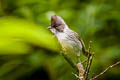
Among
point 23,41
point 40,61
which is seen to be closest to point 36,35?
point 23,41

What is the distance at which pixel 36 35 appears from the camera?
92cm

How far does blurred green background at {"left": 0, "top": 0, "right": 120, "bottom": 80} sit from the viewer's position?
2348 millimetres

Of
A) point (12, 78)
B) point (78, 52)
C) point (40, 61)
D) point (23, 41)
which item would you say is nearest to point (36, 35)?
point (23, 41)

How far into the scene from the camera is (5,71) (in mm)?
2322

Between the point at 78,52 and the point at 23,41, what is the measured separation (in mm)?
346

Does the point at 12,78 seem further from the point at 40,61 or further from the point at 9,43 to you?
the point at 9,43

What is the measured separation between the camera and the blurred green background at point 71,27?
2.35 meters

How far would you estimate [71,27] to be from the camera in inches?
91.9

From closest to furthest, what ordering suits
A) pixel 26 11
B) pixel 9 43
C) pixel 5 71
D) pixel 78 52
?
pixel 9 43, pixel 78 52, pixel 5 71, pixel 26 11

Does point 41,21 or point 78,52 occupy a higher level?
point 78,52

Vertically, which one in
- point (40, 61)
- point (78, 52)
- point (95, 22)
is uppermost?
point (78, 52)

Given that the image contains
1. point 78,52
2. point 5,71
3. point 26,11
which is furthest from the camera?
point 26,11

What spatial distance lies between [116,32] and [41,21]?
482 mm

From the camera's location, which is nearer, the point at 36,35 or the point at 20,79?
the point at 36,35
